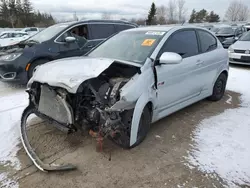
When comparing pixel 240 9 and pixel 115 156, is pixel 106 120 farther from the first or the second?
pixel 240 9

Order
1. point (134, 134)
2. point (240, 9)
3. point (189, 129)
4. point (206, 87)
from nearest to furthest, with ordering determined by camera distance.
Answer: point (134, 134)
point (189, 129)
point (206, 87)
point (240, 9)

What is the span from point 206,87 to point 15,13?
5007cm

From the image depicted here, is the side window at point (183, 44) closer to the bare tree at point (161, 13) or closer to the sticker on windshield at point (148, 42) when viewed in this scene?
the sticker on windshield at point (148, 42)

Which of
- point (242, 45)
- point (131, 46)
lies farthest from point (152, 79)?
point (242, 45)

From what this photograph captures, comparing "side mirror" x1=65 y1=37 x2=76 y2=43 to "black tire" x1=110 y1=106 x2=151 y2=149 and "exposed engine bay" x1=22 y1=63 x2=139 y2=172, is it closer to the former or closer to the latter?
"exposed engine bay" x1=22 y1=63 x2=139 y2=172

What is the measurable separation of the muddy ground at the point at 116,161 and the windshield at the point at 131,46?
4.20 ft

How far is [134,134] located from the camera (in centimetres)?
298

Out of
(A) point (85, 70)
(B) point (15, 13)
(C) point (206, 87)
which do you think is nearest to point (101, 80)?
(A) point (85, 70)

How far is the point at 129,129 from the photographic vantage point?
2902 mm

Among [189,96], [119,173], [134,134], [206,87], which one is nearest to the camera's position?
[119,173]

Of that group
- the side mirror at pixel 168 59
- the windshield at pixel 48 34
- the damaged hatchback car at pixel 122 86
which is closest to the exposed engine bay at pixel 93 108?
the damaged hatchback car at pixel 122 86

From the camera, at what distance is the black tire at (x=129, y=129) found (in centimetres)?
288

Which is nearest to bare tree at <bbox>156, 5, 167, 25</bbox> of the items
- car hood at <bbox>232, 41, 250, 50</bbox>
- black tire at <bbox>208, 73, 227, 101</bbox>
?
car hood at <bbox>232, 41, 250, 50</bbox>

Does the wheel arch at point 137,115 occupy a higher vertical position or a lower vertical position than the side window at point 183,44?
lower
